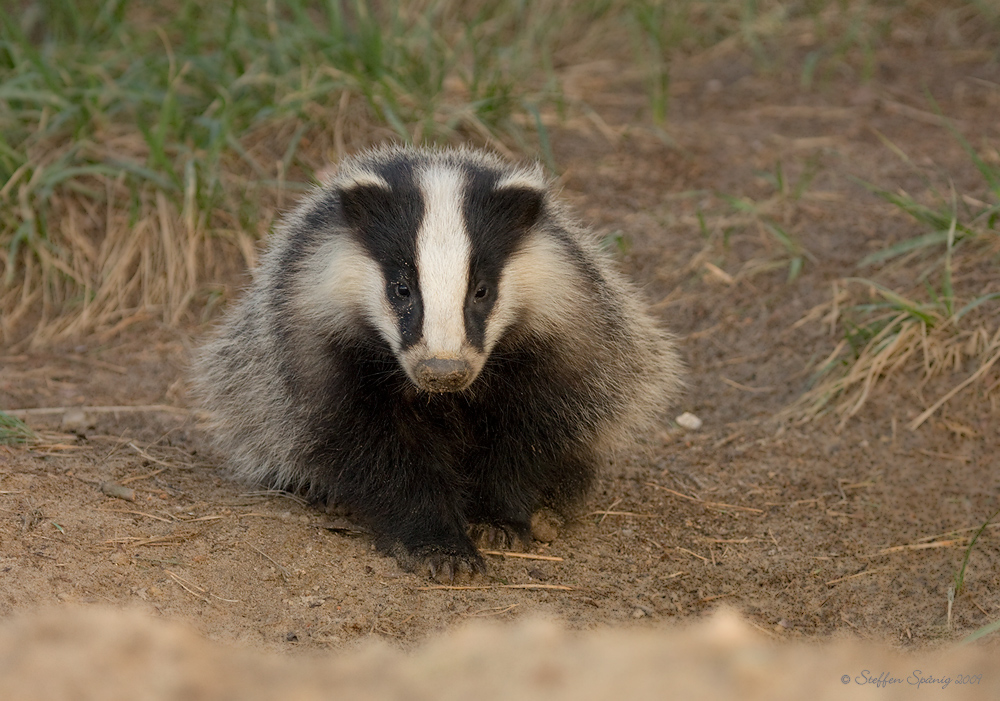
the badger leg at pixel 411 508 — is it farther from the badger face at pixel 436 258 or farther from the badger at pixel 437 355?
the badger face at pixel 436 258

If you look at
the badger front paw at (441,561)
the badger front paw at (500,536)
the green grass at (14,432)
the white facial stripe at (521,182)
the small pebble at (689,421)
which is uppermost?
the white facial stripe at (521,182)

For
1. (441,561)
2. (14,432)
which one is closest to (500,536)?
(441,561)

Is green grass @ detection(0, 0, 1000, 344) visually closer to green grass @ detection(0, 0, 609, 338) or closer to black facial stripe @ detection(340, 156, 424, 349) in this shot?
green grass @ detection(0, 0, 609, 338)

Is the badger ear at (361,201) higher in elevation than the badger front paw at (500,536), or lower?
higher

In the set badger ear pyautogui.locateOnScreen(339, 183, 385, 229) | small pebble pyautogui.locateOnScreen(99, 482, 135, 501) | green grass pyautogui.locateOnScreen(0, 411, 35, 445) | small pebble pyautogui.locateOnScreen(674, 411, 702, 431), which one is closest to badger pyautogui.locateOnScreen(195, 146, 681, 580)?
badger ear pyautogui.locateOnScreen(339, 183, 385, 229)

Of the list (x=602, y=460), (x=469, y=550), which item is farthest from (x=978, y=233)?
(x=469, y=550)

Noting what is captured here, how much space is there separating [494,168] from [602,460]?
1.20 metres

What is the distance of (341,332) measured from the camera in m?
3.49

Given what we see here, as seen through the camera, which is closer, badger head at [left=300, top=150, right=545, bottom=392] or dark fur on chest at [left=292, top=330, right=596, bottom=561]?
badger head at [left=300, top=150, right=545, bottom=392]

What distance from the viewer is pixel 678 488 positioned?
14.8 ft

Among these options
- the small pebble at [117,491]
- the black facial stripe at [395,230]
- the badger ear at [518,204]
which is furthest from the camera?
the small pebble at [117,491]

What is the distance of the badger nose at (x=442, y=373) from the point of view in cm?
303

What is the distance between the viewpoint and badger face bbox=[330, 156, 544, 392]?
10.2 feet

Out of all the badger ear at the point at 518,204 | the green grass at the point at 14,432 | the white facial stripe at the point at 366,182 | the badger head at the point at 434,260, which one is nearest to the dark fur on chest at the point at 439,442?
the badger head at the point at 434,260
